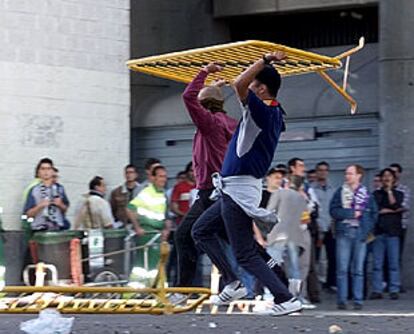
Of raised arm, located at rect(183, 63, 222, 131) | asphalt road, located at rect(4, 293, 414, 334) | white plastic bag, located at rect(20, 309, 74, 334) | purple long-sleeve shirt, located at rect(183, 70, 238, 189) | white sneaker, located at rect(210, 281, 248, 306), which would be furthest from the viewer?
purple long-sleeve shirt, located at rect(183, 70, 238, 189)

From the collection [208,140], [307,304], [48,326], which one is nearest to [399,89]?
[307,304]

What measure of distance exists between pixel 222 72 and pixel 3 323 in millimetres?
3162

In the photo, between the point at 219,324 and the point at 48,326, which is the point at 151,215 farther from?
the point at 48,326

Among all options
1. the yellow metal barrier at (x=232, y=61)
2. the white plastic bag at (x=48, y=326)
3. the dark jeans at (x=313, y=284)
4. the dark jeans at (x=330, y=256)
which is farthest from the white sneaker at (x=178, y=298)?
the dark jeans at (x=330, y=256)

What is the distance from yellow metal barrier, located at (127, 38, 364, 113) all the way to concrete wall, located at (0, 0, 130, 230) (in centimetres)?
518

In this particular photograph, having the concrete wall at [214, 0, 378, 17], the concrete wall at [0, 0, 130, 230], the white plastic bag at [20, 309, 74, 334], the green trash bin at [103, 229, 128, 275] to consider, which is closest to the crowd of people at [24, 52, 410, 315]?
the green trash bin at [103, 229, 128, 275]

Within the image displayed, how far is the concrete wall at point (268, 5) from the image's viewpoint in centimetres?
2072

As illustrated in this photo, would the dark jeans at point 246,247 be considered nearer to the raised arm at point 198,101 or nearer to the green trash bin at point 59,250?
the raised arm at point 198,101

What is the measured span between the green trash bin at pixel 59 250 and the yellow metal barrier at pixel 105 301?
14.2 feet

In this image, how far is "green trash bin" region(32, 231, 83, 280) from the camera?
50.0ft

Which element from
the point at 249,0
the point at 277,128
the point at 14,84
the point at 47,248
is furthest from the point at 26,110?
the point at 277,128

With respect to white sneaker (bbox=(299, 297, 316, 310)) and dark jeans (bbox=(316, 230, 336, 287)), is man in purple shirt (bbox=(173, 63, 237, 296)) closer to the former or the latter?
white sneaker (bbox=(299, 297, 316, 310))

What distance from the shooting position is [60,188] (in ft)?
52.3

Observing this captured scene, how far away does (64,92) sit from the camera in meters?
17.1
